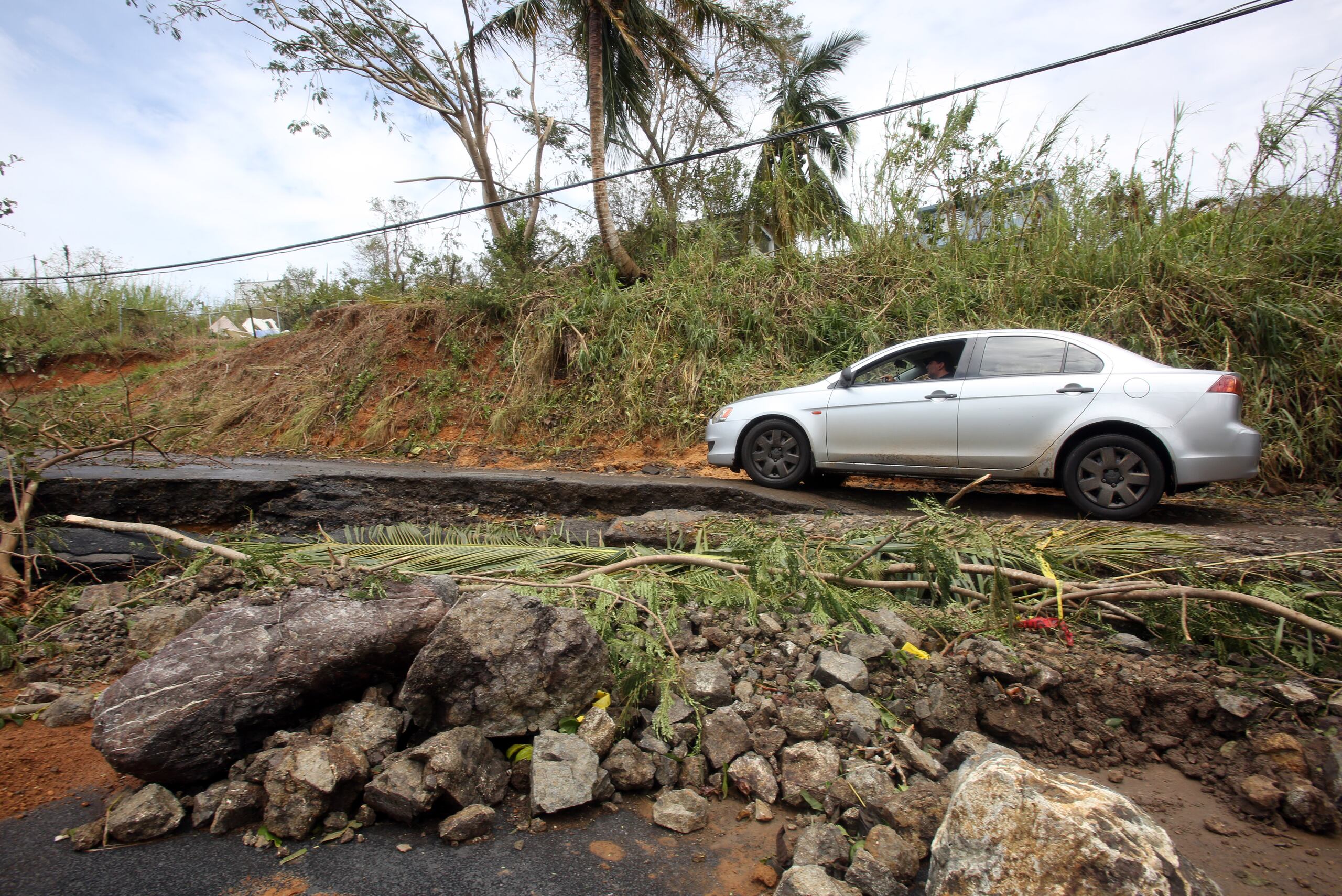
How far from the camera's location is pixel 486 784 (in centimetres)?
210

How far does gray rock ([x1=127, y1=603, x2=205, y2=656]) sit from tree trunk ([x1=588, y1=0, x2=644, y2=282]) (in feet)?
33.7

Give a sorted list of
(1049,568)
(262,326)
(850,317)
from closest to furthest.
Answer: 1. (1049,568)
2. (850,317)
3. (262,326)

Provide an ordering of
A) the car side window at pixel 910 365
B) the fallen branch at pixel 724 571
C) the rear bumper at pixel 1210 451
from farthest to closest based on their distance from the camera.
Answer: the car side window at pixel 910 365, the rear bumper at pixel 1210 451, the fallen branch at pixel 724 571

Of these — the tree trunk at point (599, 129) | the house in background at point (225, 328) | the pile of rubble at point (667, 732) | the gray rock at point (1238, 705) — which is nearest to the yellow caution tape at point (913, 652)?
the pile of rubble at point (667, 732)

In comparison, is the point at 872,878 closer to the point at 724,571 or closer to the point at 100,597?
the point at 724,571

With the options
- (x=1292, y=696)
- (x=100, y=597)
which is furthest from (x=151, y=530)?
(x=1292, y=696)

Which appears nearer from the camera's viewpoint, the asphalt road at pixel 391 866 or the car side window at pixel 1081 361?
the asphalt road at pixel 391 866

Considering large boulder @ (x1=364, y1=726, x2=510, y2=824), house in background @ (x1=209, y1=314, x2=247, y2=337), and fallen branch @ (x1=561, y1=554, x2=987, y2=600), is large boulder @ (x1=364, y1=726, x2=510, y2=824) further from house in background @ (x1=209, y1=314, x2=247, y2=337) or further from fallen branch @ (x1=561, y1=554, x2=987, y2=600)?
house in background @ (x1=209, y1=314, x2=247, y2=337)

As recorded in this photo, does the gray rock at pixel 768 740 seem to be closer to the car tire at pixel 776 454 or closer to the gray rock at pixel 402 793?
the gray rock at pixel 402 793

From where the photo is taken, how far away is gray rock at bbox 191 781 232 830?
2031 mm

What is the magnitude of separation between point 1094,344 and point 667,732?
525 centimetres

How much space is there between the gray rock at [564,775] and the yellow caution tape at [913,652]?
1.30 meters

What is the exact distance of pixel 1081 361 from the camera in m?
5.60

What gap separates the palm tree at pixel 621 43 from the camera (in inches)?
458
